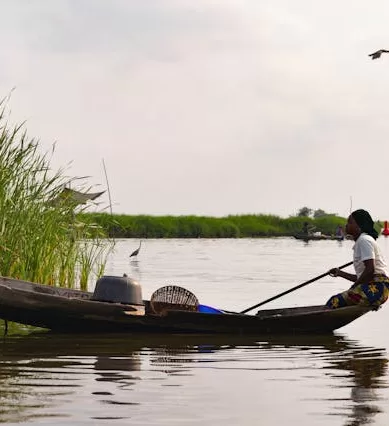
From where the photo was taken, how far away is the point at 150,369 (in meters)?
8.43

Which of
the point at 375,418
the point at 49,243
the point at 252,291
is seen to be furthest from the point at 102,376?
the point at 252,291

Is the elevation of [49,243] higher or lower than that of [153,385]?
higher

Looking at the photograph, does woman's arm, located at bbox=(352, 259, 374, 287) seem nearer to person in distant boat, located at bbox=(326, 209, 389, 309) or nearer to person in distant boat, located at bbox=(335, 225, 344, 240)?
person in distant boat, located at bbox=(326, 209, 389, 309)

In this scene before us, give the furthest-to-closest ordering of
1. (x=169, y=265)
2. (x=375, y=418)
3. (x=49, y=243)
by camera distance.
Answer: (x=169, y=265) < (x=49, y=243) < (x=375, y=418)

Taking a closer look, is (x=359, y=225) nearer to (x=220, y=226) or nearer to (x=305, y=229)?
(x=220, y=226)

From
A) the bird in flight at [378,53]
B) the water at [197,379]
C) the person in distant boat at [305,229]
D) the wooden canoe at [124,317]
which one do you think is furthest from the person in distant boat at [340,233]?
the wooden canoe at [124,317]

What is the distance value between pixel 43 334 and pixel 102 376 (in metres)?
3.50

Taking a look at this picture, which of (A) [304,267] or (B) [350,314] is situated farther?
(A) [304,267]

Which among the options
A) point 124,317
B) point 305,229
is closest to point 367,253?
point 124,317

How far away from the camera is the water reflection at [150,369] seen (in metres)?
6.50

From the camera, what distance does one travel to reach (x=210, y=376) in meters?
8.06

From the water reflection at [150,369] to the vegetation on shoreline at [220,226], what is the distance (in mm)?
37729

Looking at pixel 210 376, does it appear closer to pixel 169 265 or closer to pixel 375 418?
pixel 375 418

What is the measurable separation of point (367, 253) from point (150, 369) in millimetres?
3398
